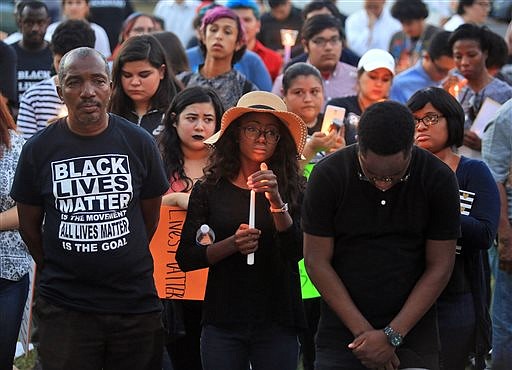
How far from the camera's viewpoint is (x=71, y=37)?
7.96m

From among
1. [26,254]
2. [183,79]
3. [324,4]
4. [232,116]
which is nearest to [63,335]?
[26,254]

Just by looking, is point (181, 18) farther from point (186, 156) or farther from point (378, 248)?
point (378, 248)

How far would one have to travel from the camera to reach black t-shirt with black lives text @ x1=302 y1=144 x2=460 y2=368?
15.0ft

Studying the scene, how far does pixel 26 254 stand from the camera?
5699 millimetres

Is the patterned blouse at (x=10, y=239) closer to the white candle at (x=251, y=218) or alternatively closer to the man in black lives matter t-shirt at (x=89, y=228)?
the man in black lives matter t-shirt at (x=89, y=228)

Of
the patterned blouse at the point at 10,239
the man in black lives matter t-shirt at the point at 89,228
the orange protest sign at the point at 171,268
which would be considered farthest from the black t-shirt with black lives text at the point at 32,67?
the man in black lives matter t-shirt at the point at 89,228

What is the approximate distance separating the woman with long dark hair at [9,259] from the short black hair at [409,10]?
26.4ft

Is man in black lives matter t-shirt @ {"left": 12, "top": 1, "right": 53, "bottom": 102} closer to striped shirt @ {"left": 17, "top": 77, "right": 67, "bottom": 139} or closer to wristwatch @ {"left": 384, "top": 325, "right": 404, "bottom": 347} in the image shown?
striped shirt @ {"left": 17, "top": 77, "right": 67, "bottom": 139}

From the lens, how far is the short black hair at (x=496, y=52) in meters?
8.51

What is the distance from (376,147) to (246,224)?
3.36 ft

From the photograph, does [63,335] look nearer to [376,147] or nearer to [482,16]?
[376,147]

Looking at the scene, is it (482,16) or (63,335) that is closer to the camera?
(63,335)

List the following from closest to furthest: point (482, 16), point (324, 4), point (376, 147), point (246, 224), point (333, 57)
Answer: point (376, 147), point (246, 224), point (333, 57), point (324, 4), point (482, 16)

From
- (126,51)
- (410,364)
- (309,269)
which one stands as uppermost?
(126,51)
